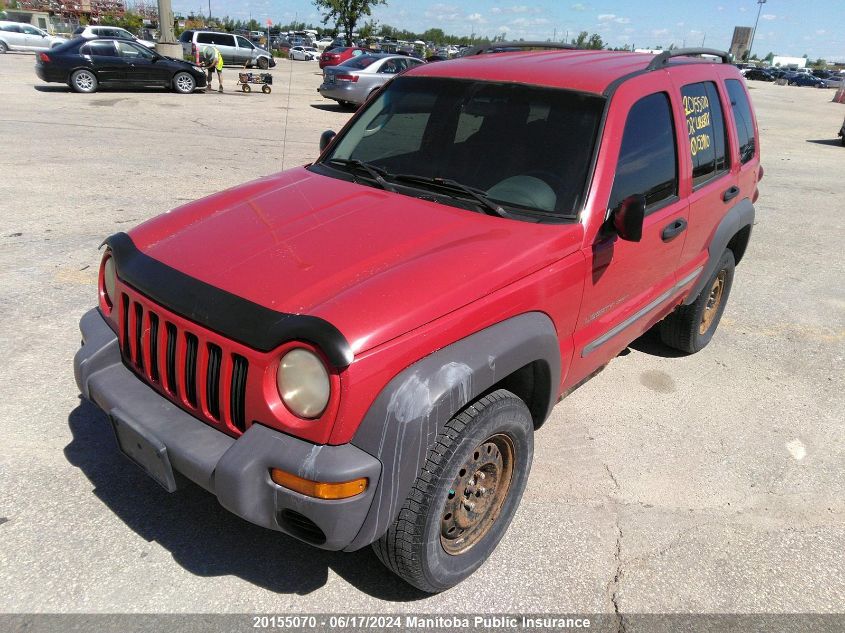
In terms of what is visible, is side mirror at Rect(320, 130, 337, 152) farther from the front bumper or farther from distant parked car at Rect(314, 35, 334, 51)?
distant parked car at Rect(314, 35, 334, 51)

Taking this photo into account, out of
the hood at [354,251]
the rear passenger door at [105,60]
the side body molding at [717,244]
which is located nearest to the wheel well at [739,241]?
the side body molding at [717,244]

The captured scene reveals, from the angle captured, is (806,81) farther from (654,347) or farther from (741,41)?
(654,347)

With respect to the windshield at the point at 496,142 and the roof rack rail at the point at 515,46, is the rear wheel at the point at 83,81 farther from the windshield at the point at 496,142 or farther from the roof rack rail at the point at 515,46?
the windshield at the point at 496,142

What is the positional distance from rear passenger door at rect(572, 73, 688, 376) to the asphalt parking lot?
686 mm

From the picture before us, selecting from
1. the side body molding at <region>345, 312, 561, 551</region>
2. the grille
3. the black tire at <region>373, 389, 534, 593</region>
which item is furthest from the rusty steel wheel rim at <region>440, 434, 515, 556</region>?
the grille

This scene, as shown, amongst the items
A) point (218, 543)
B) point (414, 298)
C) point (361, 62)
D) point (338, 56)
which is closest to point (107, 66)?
point (361, 62)

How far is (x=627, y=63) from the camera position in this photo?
3.55 m

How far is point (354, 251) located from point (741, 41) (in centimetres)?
9575

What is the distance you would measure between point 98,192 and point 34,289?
333 cm

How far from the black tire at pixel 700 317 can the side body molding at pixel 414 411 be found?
8.66 ft

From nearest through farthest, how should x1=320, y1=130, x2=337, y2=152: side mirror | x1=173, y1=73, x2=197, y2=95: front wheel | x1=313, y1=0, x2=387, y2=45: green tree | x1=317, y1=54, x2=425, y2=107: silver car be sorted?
x1=320, y1=130, x2=337, y2=152: side mirror
x1=317, y1=54, x2=425, y2=107: silver car
x1=173, y1=73, x2=197, y2=95: front wheel
x1=313, y1=0, x2=387, y2=45: green tree

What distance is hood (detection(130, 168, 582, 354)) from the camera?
2215 millimetres

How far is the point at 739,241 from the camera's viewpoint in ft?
15.8

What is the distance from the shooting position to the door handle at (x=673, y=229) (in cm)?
341
